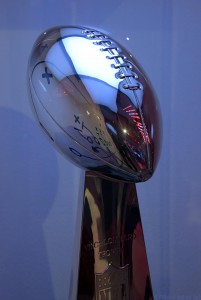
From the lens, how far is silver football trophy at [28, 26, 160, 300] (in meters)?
0.51

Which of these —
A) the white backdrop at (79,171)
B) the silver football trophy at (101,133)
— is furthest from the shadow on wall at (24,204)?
the silver football trophy at (101,133)

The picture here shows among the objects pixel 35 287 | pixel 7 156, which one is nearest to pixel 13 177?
pixel 7 156

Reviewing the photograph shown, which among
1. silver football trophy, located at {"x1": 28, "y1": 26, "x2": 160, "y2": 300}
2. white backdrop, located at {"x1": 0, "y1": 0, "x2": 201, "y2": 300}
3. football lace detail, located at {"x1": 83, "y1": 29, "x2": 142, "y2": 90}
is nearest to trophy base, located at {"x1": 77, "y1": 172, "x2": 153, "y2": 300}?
silver football trophy, located at {"x1": 28, "y1": 26, "x2": 160, "y2": 300}

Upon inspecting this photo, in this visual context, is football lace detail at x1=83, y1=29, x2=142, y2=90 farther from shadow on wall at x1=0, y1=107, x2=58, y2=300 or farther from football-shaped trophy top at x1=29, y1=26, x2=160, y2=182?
shadow on wall at x1=0, y1=107, x2=58, y2=300

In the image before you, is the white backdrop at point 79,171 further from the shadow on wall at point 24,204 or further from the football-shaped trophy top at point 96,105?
the football-shaped trophy top at point 96,105

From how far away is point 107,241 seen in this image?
0.60m

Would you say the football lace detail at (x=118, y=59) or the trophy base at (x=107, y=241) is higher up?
the football lace detail at (x=118, y=59)

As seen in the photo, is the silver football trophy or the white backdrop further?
the white backdrop

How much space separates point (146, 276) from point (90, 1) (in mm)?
673

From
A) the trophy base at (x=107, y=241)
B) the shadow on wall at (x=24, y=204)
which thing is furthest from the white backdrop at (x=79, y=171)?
the trophy base at (x=107, y=241)

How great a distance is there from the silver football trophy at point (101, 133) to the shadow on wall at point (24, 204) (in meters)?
0.40

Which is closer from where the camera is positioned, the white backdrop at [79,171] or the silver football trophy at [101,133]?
the silver football trophy at [101,133]

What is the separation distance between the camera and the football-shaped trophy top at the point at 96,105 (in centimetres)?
50

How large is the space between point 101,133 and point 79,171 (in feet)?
1.59
